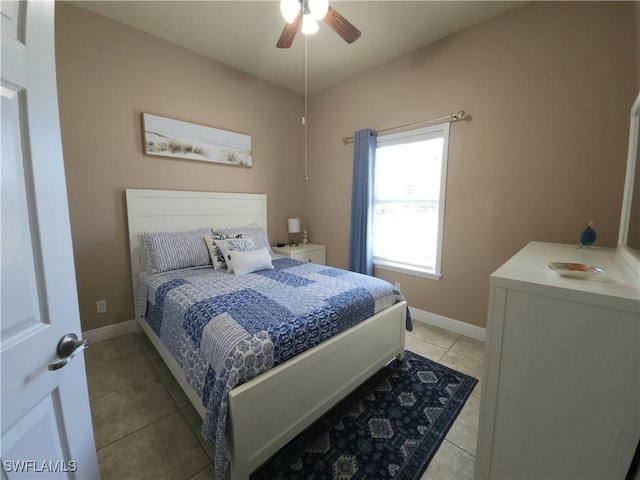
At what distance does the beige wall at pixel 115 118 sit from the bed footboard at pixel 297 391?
215 cm

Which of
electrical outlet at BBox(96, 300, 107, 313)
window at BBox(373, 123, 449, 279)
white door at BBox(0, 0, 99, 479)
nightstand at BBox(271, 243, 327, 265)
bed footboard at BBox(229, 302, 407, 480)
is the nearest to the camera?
white door at BBox(0, 0, 99, 479)

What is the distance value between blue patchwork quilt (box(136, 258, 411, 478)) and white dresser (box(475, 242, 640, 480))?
84 cm

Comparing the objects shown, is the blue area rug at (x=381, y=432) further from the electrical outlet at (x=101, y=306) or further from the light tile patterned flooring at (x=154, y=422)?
the electrical outlet at (x=101, y=306)

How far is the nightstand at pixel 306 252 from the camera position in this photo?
3.39 m

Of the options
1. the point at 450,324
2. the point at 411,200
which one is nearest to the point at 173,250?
the point at 411,200

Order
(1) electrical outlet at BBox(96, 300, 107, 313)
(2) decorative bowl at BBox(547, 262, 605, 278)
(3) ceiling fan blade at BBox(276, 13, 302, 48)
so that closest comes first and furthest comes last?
(2) decorative bowl at BBox(547, 262, 605, 278)
(3) ceiling fan blade at BBox(276, 13, 302, 48)
(1) electrical outlet at BBox(96, 300, 107, 313)

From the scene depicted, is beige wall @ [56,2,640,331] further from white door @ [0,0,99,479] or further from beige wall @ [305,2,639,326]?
white door @ [0,0,99,479]

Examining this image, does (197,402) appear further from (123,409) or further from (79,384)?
(79,384)

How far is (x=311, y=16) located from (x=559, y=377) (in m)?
2.22

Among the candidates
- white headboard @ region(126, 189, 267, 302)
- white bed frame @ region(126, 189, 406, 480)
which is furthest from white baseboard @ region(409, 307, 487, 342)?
white headboard @ region(126, 189, 267, 302)

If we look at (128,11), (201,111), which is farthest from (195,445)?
(128,11)

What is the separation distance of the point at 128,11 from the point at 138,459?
10.8ft

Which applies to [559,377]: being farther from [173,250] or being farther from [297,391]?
[173,250]

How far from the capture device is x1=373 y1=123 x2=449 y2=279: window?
8.75ft
